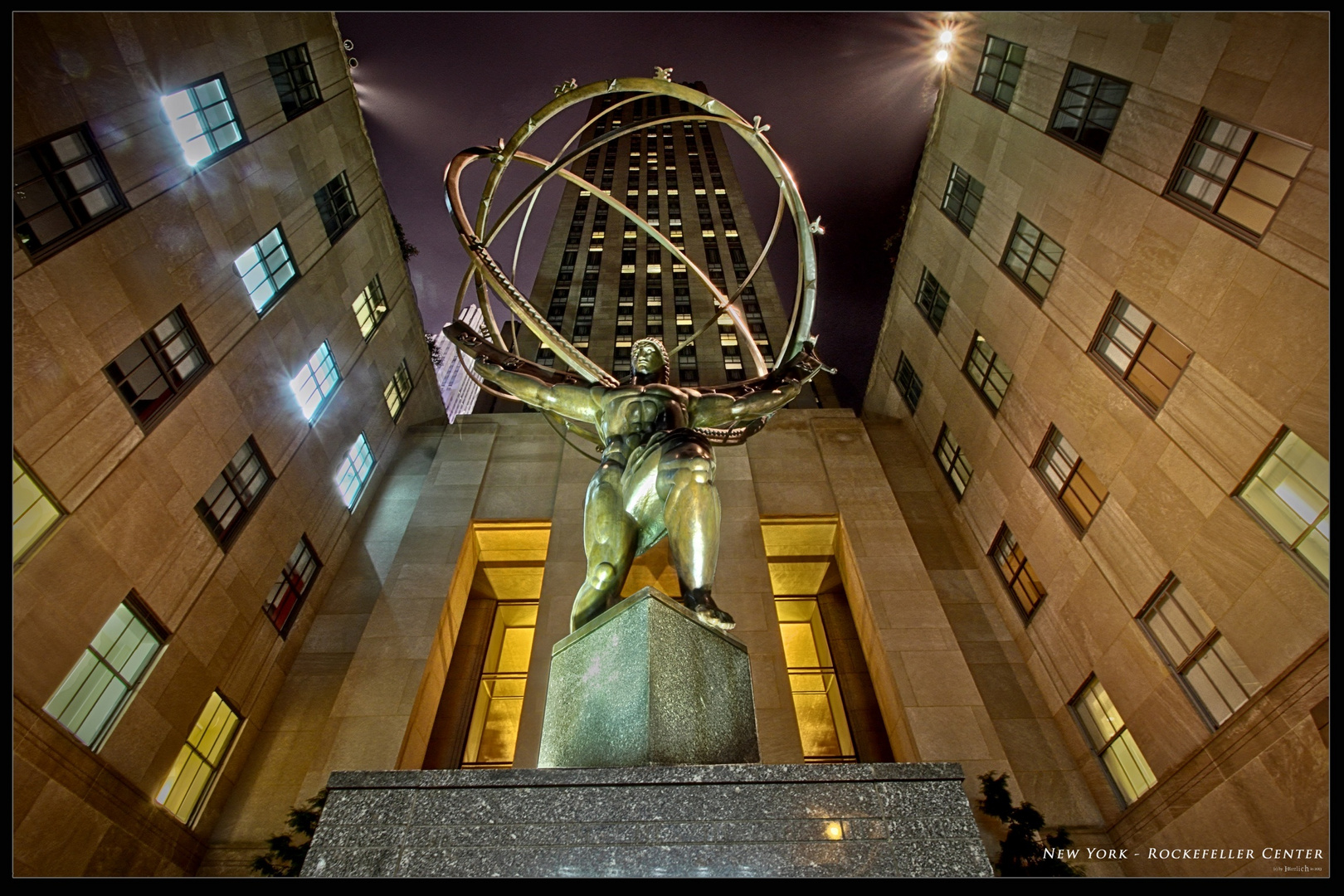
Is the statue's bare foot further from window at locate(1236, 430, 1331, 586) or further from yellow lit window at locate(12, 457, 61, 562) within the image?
yellow lit window at locate(12, 457, 61, 562)

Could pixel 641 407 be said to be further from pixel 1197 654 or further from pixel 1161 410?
pixel 1197 654

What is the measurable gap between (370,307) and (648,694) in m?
18.7

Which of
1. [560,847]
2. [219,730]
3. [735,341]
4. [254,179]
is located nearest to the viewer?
[560,847]

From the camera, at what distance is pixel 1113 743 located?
39.2ft

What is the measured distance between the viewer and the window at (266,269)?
14.1 metres

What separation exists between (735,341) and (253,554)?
77.8 feet

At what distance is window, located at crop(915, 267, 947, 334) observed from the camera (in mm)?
19234

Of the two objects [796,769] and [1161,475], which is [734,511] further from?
[796,769]

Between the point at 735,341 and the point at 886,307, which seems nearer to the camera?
the point at 886,307

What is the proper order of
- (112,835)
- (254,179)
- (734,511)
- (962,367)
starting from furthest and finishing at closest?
(962,367) < (734,511) < (254,179) < (112,835)

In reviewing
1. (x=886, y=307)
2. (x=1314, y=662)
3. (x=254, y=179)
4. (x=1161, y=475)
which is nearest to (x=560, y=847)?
(x=1314, y=662)

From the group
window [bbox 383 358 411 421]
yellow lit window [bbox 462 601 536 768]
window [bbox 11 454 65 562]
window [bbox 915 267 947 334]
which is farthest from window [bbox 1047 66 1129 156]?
window [bbox 383 358 411 421]

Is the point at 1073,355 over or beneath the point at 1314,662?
over

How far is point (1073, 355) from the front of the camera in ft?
43.7
